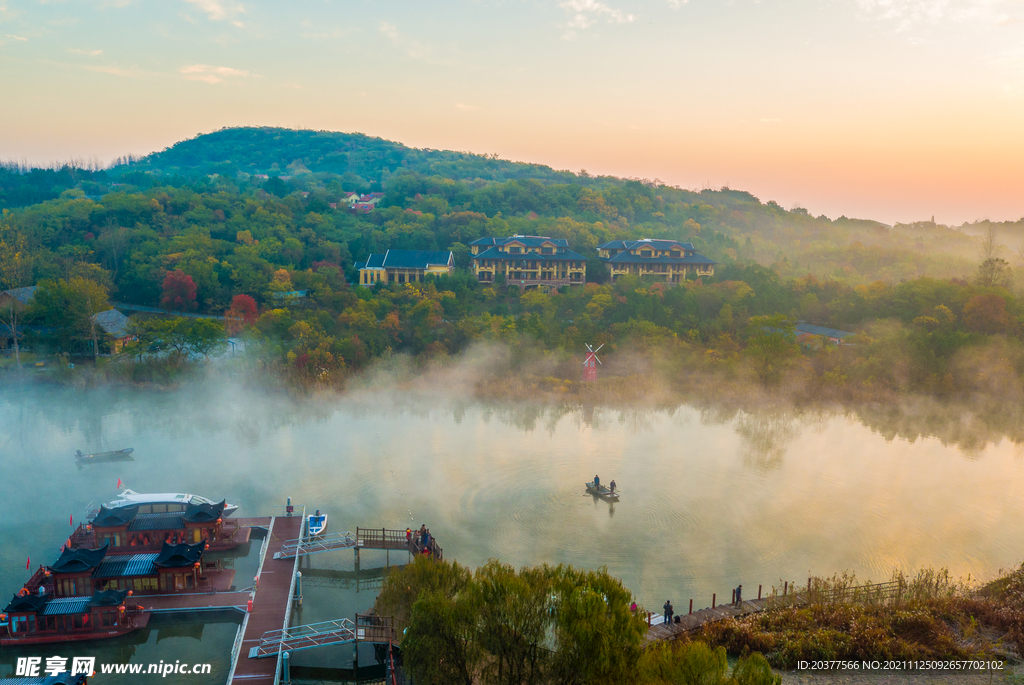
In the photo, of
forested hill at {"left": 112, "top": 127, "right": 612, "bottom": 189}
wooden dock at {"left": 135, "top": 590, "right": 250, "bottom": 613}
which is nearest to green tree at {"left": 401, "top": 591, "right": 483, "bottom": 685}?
wooden dock at {"left": 135, "top": 590, "right": 250, "bottom": 613}

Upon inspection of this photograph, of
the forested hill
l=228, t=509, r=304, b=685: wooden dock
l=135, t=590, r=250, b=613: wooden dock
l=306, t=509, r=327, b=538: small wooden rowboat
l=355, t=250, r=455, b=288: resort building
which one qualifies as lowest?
l=135, t=590, r=250, b=613: wooden dock

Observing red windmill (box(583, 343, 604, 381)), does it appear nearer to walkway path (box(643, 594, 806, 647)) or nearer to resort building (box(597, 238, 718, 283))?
resort building (box(597, 238, 718, 283))

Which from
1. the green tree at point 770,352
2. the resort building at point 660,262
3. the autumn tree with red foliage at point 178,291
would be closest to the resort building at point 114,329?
the autumn tree with red foliage at point 178,291

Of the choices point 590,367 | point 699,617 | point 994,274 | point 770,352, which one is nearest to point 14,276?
point 590,367

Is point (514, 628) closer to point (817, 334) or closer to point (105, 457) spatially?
point (105, 457)

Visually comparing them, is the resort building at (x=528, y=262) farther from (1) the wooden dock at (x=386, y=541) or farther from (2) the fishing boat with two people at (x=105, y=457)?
(1) the wooden dock at (x=386, y=541)
